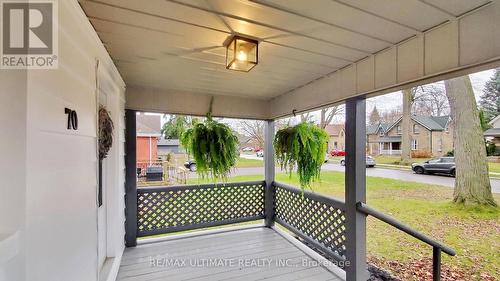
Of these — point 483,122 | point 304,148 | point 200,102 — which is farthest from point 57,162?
point 483,122

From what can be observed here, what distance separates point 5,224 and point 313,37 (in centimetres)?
192

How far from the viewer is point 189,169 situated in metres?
3.52

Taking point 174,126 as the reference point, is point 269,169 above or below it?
below

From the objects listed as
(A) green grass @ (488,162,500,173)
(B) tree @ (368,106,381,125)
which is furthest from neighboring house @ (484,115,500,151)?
(B) tree @ (368,106,381,125)

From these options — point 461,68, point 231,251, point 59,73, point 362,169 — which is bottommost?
point 231,251

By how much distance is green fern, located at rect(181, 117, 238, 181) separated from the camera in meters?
2.84

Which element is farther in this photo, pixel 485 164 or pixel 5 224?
pixel 485 164

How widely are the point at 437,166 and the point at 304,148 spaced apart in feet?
4.97

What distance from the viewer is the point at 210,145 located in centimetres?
284

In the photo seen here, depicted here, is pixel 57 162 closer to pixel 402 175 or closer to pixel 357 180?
pixel 357 180

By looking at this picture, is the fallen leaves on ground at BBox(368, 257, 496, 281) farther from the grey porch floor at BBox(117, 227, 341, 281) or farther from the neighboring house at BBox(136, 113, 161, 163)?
the neighboring house at BBox(136, 113, 161, 163)

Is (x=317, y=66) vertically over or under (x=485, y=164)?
over

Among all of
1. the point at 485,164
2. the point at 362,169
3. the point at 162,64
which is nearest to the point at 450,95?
the point at 485,164

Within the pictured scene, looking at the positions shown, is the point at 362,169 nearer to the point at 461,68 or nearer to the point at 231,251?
the point at 461,68
